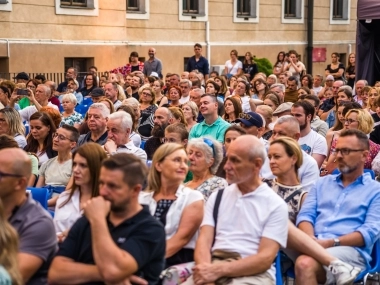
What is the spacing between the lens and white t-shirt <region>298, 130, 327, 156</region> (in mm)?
9773

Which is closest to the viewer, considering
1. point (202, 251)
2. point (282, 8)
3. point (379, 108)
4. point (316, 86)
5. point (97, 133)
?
point (202, 251)

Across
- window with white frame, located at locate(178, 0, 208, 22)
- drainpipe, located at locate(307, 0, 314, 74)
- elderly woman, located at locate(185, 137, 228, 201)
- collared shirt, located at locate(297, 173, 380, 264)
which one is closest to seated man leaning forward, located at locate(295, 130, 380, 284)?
collared shirt, located at locate(297, 173, 380, 264)

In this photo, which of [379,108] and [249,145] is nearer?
[249,145]

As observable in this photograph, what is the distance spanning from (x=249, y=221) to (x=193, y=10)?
932 inches

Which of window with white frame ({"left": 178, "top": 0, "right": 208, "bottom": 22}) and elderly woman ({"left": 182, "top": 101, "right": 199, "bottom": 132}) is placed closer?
elderly woman ({"left": 182, "top": 101, "right": 199, "bottom": 132})

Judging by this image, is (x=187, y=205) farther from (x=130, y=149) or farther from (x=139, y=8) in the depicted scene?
(x=139, y=8)

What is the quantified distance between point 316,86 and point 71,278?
1563cm

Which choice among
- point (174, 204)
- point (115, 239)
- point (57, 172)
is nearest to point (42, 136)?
point (57, 172)

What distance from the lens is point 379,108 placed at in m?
11.2

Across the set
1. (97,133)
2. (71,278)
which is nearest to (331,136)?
(97,133)

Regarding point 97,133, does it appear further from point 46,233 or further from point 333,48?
point 333,48

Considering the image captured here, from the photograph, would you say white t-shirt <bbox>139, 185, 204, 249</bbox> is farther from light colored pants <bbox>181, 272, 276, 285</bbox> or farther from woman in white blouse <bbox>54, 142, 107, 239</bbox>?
light colored pants <bbox>181, 272, 276, 285</bbox>

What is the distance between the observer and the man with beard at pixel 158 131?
1052 centimetres

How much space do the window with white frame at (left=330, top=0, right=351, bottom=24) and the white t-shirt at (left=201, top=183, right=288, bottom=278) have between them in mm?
30939
